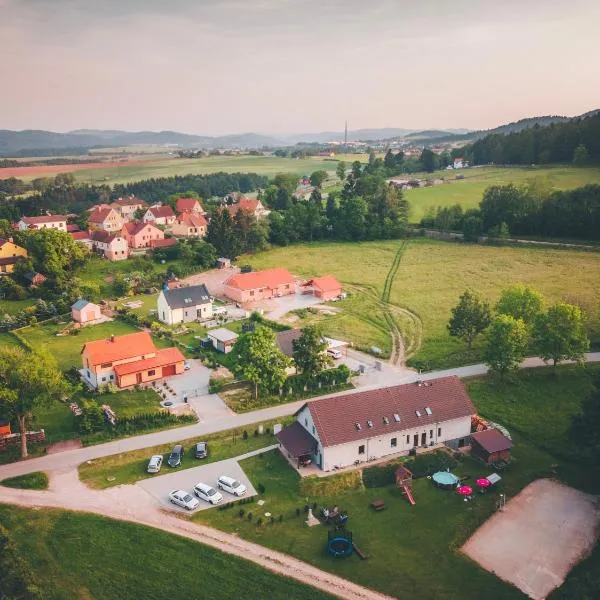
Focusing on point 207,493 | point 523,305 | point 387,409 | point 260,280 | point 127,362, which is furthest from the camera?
point 260,280

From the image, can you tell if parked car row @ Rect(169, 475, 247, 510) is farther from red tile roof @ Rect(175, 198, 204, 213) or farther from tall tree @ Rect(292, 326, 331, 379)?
red tile roof @ Rect(175, 198, 204, 213)

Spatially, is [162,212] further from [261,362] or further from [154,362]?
[261,362]

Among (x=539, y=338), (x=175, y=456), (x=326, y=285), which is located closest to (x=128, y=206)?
(x=326, y=285)

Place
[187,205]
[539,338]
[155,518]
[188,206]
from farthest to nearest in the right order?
[187,205] < [188,206] < [539,338] < [155,518]

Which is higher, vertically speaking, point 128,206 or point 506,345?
point 128,206

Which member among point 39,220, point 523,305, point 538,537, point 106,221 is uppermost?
point 39,220

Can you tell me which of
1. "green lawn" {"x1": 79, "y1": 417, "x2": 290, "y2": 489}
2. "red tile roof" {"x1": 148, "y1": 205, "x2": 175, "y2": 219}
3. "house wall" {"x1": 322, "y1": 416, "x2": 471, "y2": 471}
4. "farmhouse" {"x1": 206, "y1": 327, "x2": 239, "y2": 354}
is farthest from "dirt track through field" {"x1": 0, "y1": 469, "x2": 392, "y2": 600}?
"red tile roof" {"x1": 148, "y1": 205, "x2": 175, "y2": 219}

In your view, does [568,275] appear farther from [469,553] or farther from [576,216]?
[469,553]
